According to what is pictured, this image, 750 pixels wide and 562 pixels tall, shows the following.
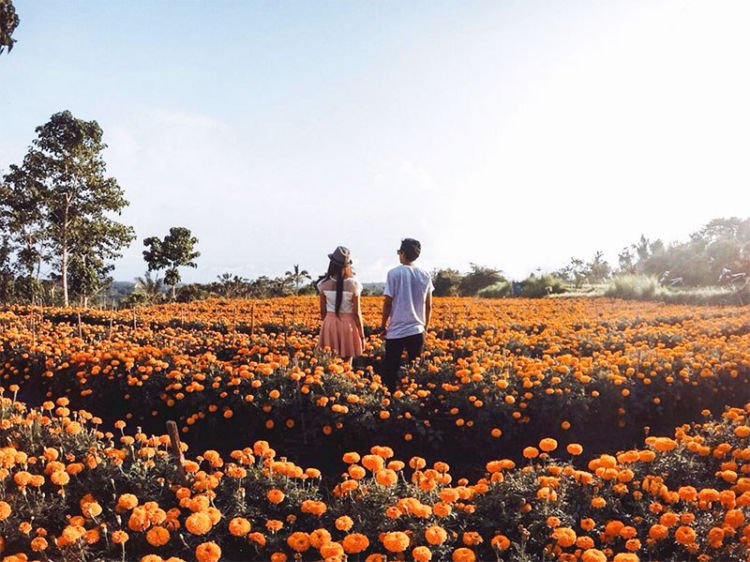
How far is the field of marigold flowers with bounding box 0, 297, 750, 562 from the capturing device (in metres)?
2.57

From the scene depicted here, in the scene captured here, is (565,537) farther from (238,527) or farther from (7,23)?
(7,23)

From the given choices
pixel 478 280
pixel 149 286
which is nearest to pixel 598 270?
pixel 478 280

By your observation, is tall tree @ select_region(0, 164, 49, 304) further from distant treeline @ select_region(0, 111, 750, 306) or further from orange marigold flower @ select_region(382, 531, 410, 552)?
orange marigold flower @ select_region(382, 531, 410, 552)

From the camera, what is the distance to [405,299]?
5602 millimetres

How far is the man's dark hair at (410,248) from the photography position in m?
5.63

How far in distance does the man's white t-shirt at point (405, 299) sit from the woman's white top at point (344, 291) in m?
0.44

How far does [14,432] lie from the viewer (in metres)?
3.64

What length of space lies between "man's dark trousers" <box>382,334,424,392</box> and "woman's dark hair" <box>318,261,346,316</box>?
699mm

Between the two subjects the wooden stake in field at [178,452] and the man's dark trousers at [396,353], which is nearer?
the wooden stake in field at [178,452]

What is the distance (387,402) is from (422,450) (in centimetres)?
54

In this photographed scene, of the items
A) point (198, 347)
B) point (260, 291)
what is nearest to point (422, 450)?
point (198, 347)

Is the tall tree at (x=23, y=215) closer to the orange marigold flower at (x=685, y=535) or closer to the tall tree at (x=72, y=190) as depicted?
the tall tree at (x=72, y=190)

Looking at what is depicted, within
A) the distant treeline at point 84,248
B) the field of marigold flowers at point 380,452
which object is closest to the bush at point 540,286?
the distant treeline at point 84,248

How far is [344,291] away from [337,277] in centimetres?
18
